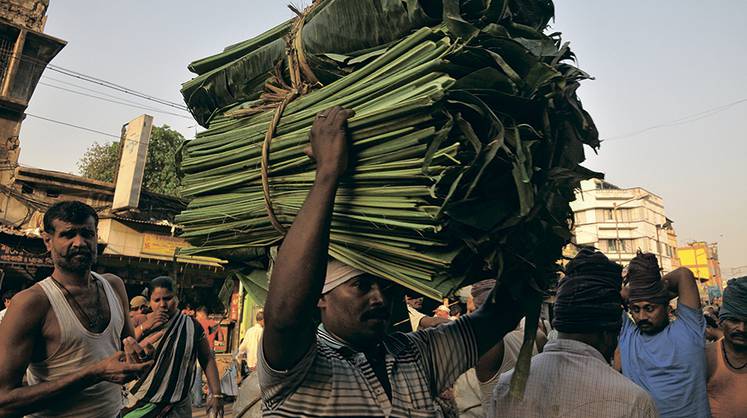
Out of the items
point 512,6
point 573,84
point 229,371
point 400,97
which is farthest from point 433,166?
point 229,371

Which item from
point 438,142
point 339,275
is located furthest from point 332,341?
point 438,142

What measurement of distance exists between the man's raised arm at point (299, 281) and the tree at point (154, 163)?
23532 millimetres

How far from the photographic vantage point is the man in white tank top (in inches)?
88.7

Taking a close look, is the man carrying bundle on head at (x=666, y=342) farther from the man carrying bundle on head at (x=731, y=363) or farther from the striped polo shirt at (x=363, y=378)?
the striped polo shirt at (x=363, y=378)

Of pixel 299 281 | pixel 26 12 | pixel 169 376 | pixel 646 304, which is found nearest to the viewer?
pixel 299 281

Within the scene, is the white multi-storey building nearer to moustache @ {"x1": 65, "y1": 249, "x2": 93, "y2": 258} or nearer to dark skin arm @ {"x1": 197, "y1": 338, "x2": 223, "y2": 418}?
dark skin arm @ {"x1": 197, "y1": 338, "x2": 223, "y2": 418}

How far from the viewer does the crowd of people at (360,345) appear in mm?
1257

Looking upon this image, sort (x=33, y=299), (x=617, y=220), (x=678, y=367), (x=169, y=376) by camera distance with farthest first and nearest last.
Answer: (x=617, y=220), (x=169, y=376), (x=678, y=367), (x=33, y=299)

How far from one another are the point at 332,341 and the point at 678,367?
2627mm

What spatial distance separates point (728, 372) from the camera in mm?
3051

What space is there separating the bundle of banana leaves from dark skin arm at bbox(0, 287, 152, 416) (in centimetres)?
112

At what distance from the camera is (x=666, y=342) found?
10.1ft

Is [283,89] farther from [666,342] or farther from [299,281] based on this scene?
[666,342]

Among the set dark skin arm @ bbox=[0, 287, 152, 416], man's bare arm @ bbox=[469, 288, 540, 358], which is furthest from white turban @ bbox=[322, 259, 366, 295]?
dark skin arm @ bbox=[0, 287, 152, 416]
